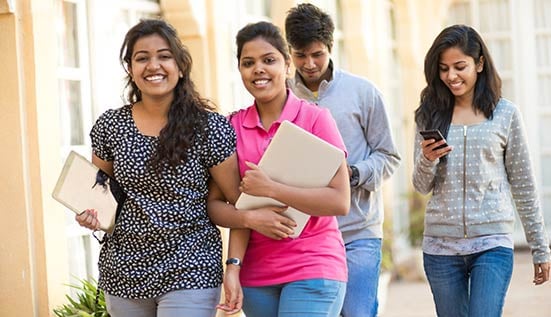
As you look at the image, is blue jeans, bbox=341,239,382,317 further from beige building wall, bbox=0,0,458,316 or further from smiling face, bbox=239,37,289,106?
beige building wall, bbox=0,0,458,316

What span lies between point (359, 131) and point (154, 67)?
1.42m

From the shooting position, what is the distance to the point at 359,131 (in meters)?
4.92

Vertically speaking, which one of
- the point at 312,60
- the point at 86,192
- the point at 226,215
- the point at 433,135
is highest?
the point at 312,60

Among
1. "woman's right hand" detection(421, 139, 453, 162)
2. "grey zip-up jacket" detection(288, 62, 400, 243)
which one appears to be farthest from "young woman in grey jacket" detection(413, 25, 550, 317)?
"grey zip-up jacket" detection(288, 62, 400, 243)

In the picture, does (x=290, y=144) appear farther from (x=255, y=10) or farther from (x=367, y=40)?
(x=367, y=40)

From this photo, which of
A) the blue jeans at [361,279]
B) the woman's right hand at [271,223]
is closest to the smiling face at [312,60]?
the blue jeans at [361,279]

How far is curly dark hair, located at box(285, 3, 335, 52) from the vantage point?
15.5ft

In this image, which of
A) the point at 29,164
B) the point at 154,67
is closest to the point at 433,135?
the point at 154,67

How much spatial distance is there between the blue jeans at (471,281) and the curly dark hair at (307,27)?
98 centimetres

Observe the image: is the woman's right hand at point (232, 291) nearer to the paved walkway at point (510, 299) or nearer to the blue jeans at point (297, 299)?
the blue jeans at point (297, 299)

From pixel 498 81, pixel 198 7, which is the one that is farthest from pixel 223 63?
pixel 498 81

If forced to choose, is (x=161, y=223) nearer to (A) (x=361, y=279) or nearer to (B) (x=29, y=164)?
(A) (x=361, y=279)

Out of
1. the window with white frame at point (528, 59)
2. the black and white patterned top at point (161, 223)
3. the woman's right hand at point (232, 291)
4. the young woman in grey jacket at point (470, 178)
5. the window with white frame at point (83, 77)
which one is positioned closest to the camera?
the black and white patterned top at point (161, 223)

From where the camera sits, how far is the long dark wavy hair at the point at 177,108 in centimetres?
366
